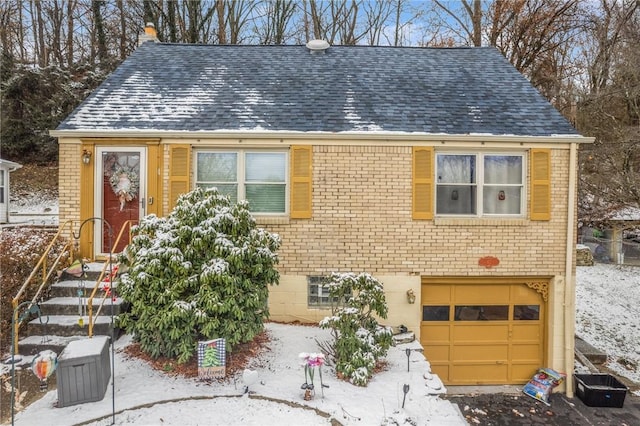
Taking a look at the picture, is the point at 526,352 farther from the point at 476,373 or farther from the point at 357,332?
the point at 357,332

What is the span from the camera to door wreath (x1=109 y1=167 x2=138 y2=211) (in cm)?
835

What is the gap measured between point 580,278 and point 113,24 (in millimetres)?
27089

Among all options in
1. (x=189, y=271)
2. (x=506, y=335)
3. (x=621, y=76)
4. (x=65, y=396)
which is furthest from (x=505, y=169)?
(x=621, y=76)

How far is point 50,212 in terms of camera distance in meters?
Result: 16.9

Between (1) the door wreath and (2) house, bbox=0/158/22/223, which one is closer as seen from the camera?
(1) the door wreath

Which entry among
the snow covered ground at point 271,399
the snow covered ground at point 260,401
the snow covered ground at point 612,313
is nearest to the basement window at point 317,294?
the snow covered ground at point 271,399

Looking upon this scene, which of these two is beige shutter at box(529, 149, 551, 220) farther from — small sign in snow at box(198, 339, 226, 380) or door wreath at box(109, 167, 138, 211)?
door wreath at box(109, 167, 138, 211)

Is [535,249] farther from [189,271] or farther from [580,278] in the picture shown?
[580,278]

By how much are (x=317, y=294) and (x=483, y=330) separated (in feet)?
12.7

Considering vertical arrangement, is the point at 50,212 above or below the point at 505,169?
below

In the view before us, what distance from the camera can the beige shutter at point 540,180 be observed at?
831 centimetres

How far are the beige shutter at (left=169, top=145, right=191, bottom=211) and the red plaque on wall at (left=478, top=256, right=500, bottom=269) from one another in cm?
650

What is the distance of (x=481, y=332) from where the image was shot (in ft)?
28.8

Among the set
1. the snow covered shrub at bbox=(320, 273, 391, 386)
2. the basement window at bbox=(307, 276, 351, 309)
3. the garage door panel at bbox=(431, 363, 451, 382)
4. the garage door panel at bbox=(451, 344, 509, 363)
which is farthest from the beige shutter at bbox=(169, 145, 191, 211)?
the garage door panel at bbox=(451, 344, 509, 363)
